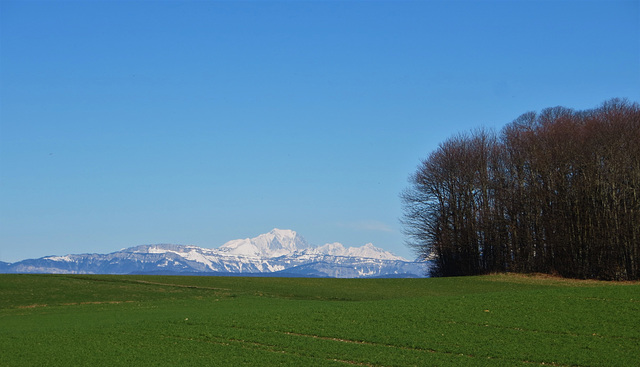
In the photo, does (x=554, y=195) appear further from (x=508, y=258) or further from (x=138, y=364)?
(x=138, y=364)

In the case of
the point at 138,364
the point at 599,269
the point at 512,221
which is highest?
the point at 512,221

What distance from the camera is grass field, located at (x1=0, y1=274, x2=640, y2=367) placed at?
76.6 feet

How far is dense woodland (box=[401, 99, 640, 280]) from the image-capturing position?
6800cm

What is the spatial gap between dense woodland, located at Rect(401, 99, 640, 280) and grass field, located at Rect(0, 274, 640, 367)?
95.8ft

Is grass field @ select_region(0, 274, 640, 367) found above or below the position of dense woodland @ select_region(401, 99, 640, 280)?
below

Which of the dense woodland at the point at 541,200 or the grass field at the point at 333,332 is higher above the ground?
the dense woodland at the point at 541,200

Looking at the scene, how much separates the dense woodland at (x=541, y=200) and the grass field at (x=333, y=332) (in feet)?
95.8

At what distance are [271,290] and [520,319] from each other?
29.4m

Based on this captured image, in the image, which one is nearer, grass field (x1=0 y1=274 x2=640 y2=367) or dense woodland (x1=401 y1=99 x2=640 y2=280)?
grass field (x1=0 y1=274 x2=640 y2=367)

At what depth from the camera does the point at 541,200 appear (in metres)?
73.9

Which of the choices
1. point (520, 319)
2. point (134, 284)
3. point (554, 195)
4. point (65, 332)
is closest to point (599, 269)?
point (554, 195)

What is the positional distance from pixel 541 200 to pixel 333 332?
51368mm

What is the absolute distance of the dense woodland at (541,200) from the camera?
223 feet

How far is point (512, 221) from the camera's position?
7744cm
